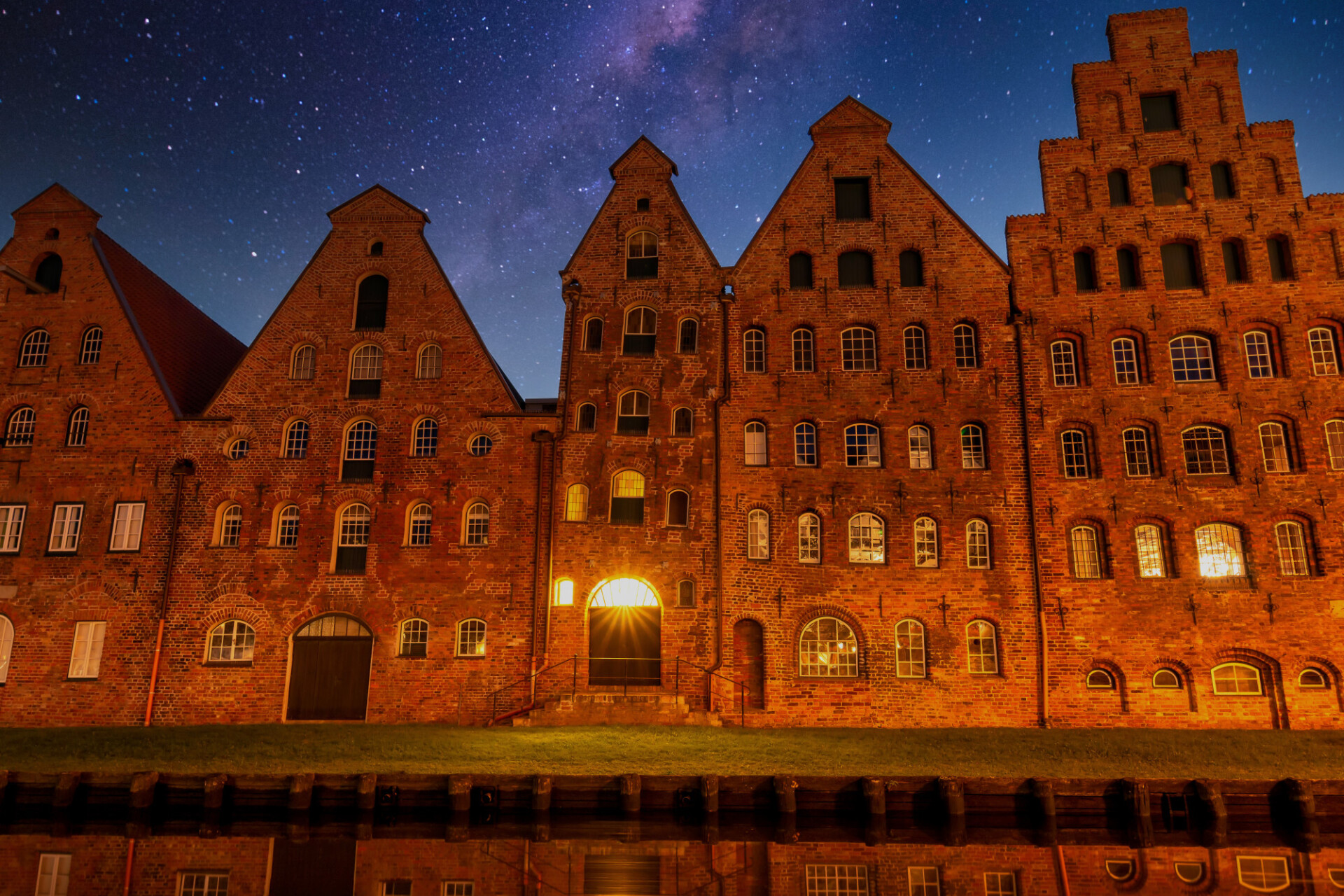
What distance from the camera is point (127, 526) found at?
75.6 feet

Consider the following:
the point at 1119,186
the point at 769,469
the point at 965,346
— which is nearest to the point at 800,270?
the point at 965,346

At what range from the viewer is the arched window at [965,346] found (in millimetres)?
22969

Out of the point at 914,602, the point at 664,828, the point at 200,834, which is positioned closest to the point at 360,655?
the point at 200,834

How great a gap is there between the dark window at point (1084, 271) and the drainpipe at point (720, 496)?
9.32m

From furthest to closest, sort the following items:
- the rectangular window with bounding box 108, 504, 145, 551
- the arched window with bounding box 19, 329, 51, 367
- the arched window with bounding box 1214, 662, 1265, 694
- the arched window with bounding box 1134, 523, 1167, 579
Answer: the arched window with bounding box 19, 329, 51, 367, the rectangular window with bounding box 108, 504, 145, 551, the arched window with bounding box 1134, 523, 1167, 579, the arched window with bounding box 1214, 662, 1265, 694

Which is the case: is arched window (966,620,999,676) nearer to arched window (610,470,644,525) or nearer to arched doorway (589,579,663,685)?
arched doorway (589,579,663,685)

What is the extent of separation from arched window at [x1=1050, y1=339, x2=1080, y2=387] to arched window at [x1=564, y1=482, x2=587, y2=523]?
12698mm

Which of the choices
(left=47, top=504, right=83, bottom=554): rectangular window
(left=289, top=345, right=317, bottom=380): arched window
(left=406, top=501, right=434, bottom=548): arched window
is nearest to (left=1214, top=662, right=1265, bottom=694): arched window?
(left=406, top=501, right=434, bottom=548): arched window

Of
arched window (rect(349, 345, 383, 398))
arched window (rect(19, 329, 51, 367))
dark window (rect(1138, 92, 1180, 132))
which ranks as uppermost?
dark window (rect(1138, 92, 1180, 132))

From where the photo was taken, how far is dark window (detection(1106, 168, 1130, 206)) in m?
23.7

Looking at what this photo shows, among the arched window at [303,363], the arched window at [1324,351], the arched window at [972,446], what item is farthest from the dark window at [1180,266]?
the arched window at [303,363]

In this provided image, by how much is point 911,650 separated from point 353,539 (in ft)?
47.9

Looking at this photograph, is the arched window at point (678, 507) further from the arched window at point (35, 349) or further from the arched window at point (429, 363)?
the arched window at point (35, 349)

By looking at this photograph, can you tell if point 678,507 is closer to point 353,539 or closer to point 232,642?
point 353,539
